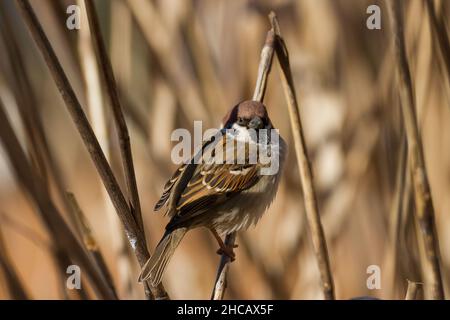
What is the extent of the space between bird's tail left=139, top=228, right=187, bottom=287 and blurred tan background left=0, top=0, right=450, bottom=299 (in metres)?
0.20

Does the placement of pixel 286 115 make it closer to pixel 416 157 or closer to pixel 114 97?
pixel 416 157

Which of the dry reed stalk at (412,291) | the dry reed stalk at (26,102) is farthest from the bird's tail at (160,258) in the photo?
the dry reed stalk at (412,291)

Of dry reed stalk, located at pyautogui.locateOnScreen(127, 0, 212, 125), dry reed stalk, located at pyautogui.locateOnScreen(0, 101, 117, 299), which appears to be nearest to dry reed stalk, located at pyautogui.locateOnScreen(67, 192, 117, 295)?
dry reed stalk, located at pyautogui.locateOnScreen(0, 101, 117, 299)

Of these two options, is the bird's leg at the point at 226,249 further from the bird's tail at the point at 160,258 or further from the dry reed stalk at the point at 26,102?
the dry reed stalk at the point at 26,102

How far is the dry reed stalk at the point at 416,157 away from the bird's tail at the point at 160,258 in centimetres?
64

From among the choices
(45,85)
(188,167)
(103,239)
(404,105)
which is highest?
(45,85)

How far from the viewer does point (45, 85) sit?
2631 millimetres

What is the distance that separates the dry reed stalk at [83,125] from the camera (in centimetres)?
110

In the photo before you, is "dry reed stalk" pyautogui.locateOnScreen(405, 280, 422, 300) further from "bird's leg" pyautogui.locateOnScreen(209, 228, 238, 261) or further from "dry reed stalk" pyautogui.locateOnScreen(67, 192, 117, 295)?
"dry reed stalk" pyautogui.locateOnScreen(67, 192, 117, 295)

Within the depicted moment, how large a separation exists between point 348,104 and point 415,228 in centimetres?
55

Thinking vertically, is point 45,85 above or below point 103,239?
above

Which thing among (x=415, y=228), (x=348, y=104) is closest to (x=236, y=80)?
(x=348, y=104)
